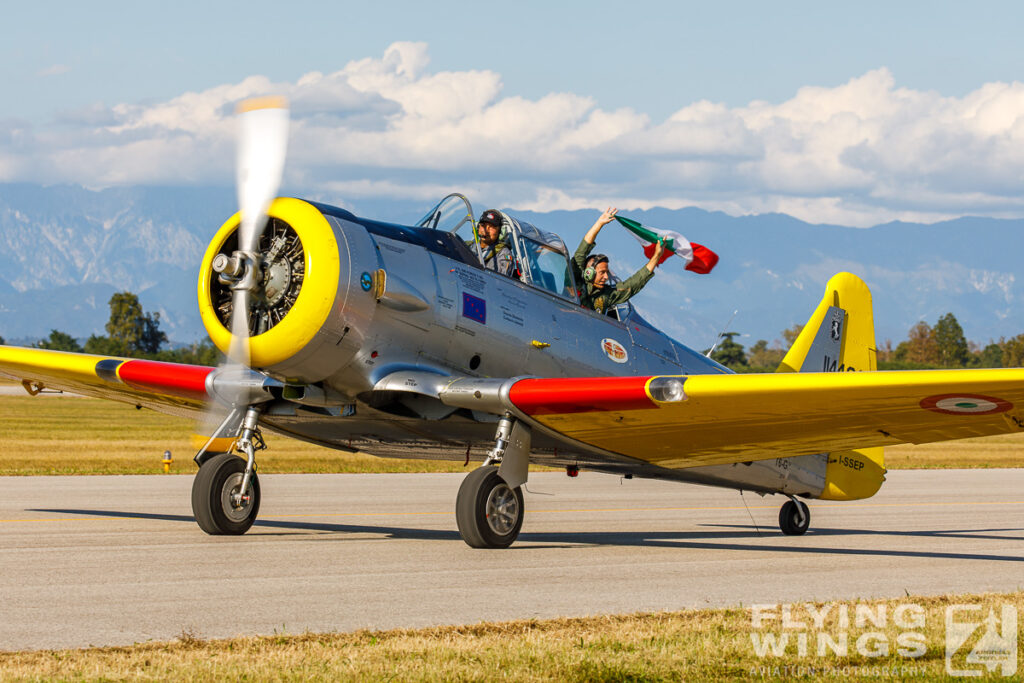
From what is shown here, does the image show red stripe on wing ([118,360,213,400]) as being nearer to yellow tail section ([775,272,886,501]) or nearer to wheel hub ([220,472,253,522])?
wheel hub ([220,472,253,522])

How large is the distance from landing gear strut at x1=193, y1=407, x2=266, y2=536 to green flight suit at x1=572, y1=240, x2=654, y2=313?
3.40m

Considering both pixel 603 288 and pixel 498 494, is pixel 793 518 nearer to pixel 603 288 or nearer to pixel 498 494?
pixel 603 288

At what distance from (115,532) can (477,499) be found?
3654 millimetres

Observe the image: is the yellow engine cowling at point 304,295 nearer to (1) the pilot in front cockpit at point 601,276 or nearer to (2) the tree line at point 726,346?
(1) the pilot in front cockpit at point 601,276

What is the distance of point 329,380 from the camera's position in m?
10.0

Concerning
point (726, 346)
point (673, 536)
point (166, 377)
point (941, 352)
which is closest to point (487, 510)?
point (673, 536)

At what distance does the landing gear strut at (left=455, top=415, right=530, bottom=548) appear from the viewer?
1002 centimetres

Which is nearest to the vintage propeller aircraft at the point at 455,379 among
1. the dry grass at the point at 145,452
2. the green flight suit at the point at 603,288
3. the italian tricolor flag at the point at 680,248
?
the green flight suit at the point at 603,288

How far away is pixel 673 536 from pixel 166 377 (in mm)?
5540

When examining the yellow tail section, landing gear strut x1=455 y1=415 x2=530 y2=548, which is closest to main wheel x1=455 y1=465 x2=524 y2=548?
landing gear strut x1=455 y1=415 x2=530 y2=548

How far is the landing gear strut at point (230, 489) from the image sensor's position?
10.6 metres

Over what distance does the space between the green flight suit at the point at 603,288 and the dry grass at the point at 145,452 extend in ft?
38.4

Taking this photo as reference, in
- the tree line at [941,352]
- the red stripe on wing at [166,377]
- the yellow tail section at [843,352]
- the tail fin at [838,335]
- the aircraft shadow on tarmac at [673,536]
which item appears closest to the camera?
the red stripe on wing at [166,377]

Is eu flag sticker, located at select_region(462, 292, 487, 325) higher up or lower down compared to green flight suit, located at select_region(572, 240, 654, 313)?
lower down
